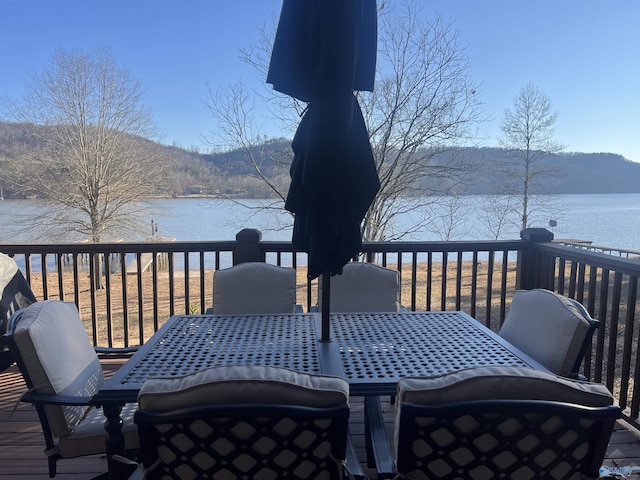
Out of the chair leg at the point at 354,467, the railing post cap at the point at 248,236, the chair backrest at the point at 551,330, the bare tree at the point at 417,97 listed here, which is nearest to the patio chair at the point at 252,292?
the railing post cap at the point at 248,236

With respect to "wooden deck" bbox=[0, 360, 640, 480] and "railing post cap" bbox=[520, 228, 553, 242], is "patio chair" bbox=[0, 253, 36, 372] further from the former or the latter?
"railing post cap" bbox=[520, 228, 553, 242]

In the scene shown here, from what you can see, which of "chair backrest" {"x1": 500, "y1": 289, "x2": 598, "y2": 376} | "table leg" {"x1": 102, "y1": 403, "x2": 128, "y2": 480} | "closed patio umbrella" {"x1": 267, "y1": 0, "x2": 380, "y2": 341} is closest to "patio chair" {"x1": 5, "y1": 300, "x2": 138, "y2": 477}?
"table leg" {"x1": 102, "y1": 403, "x2": 128, "y2": 480}

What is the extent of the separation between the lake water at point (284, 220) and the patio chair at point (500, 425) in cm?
789

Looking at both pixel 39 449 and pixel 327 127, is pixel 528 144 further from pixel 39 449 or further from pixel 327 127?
pixel 39 449

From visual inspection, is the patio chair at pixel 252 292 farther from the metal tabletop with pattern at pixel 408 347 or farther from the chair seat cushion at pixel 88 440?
the chair seat cushion at pixel 88 440

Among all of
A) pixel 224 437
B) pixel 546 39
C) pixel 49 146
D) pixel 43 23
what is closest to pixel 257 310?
pixel 224 437

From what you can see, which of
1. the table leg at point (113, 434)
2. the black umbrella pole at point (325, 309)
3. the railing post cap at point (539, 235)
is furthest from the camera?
the railing post cap at point (539, 235)

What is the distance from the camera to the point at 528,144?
13.2 metres

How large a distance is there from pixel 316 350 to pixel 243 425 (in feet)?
2.80

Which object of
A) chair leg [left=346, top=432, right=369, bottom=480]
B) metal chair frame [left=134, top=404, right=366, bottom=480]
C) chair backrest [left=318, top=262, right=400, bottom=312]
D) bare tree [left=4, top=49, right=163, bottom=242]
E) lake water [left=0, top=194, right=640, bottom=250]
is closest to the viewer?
metal chair frame [left=134, top=404, right=366, bottom=480]

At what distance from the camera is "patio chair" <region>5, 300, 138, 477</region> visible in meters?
1.66

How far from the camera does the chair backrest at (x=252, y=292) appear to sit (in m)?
2.78

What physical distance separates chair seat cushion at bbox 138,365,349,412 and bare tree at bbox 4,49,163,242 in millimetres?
14463

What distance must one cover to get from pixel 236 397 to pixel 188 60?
Answer: 50.3ft
